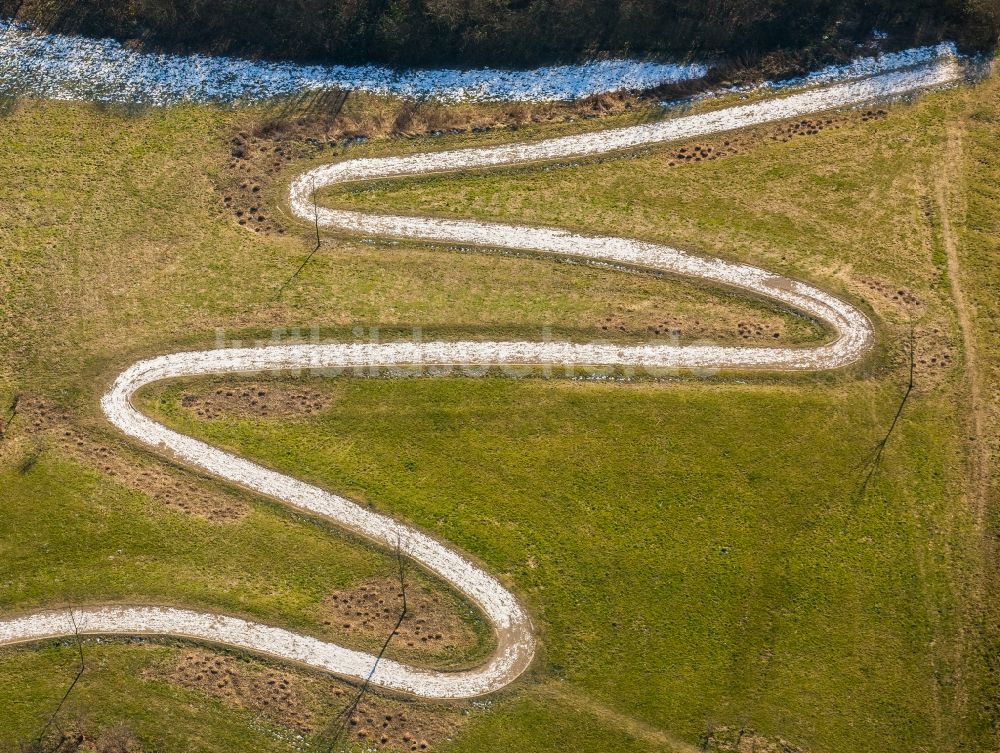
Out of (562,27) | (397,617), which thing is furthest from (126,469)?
(562,27)

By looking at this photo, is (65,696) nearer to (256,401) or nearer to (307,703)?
(307,703)

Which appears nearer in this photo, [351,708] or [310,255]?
[351,708]

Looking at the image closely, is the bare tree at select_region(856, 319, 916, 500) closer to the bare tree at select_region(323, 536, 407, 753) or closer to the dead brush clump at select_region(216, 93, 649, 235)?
the dead brush clump at select_region(216, 93, 649, 235)

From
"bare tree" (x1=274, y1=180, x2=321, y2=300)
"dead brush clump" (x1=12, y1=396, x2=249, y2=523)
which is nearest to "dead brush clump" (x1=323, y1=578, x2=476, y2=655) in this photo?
"dead brush clump" (x1=12, y1=396, x2=249, y2=523)

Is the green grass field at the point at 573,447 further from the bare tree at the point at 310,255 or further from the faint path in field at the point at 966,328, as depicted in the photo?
the bare tree at the point at 310,255

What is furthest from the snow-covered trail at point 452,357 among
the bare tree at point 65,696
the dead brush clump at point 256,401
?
the dead brush clump at point 256,401

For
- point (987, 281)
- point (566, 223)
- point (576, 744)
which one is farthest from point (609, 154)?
point (576, 744)

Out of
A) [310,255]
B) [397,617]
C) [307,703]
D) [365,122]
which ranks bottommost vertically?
[307,703]
